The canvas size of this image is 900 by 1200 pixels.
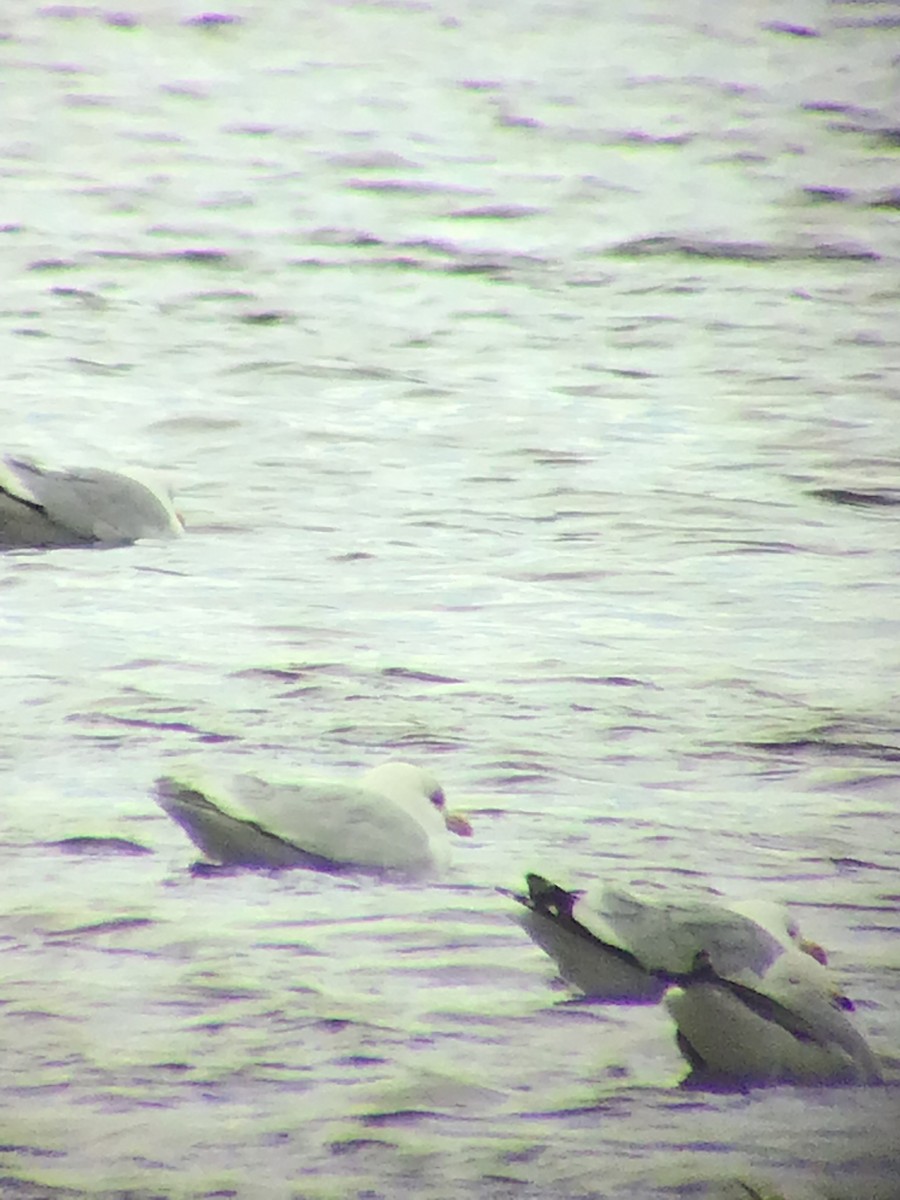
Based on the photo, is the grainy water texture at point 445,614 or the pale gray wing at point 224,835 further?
the pale gray wing at point 224,835

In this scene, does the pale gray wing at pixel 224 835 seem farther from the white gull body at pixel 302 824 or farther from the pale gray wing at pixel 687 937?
the pale gray wing at pixel 687 937

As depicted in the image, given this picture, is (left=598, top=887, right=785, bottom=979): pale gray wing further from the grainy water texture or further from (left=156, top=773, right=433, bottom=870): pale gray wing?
(left=156, top=773, right=433, bottom=870): pale gray wing

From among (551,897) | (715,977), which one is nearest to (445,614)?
(551,897)

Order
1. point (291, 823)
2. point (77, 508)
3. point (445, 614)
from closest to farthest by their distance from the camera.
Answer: point (291, 823)
point (445, 614)
point (77, 508)

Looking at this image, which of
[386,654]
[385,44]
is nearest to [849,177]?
[385,44]

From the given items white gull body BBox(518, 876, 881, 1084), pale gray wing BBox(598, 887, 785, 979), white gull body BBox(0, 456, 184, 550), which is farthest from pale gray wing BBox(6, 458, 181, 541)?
pale gray wing BBox(598, 887, 785, 979)

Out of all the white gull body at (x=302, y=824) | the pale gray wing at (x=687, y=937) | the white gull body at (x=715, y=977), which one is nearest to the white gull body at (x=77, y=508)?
the white gull body at (x=302, y=824)

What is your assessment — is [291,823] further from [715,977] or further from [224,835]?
[715,977]
